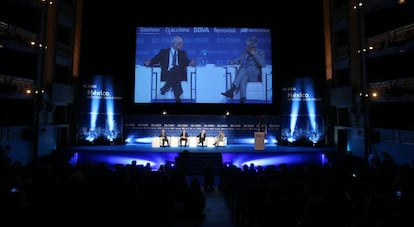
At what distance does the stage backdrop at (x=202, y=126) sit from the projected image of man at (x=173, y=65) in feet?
5.49

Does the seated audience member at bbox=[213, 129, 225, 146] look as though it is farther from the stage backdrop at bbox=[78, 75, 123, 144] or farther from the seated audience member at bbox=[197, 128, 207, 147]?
the stage backdrop at bbox=[78, 75, 123, 144]

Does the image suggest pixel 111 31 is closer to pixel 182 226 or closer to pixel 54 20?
pixel 54 20

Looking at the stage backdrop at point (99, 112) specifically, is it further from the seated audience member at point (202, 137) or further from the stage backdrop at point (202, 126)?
the seated audience member at point (202, 137)

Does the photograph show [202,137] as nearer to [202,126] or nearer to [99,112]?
[202,126]

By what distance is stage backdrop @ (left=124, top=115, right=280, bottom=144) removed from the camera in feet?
62.5

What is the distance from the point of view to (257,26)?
63.9ft

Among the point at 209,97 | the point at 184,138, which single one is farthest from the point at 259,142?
the point at 209,97

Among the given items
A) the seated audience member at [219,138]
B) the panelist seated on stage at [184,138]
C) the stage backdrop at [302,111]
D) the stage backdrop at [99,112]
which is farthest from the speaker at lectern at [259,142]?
the stage backdrop at [99,112]

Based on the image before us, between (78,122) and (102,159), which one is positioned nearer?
(102,159)

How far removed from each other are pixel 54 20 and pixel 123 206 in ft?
49.0

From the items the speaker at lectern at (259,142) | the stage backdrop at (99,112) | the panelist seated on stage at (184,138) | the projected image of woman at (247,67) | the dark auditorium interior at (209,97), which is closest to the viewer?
the dark auditorium interior at (209,97)

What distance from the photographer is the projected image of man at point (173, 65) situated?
1836cm

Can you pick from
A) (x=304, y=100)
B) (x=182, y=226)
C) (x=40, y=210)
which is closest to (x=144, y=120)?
(x=304, y=100)

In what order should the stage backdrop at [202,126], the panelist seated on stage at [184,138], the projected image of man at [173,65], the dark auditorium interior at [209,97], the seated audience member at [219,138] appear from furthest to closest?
1. the stage backdrop at [202,126]
2. the projected image of man at [173,65]
3. the seated audience member at [219,138]
4. the panelist seated on stage at [184,138]
5. the dark auditorium interior at [209,97]
